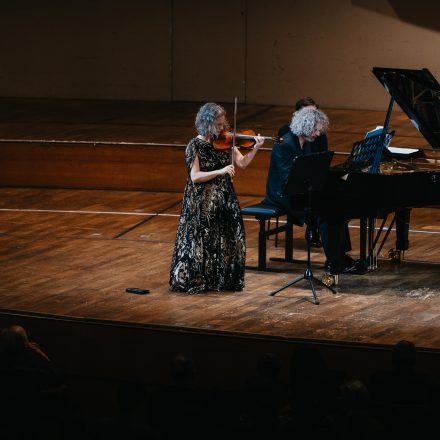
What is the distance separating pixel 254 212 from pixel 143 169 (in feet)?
10.2

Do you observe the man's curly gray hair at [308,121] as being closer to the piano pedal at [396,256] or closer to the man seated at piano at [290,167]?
the man seated at piano at [290,167]

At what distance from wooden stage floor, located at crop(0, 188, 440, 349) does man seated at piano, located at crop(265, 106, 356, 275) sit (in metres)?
0.23

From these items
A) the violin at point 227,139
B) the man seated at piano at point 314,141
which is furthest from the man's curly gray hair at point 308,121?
the violin at point 227,139

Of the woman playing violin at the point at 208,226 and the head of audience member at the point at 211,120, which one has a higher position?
the head of audience member at the point at 211,120

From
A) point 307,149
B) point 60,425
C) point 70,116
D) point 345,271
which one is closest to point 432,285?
point 345,271

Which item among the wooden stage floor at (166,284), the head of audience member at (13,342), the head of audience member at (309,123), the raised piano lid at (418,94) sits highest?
the raised piano lid at (418,94)

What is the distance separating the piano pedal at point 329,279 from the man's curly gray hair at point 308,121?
2.78 feet

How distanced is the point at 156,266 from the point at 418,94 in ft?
6.46

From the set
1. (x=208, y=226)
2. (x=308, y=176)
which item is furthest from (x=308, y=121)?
(x=208, y=226)

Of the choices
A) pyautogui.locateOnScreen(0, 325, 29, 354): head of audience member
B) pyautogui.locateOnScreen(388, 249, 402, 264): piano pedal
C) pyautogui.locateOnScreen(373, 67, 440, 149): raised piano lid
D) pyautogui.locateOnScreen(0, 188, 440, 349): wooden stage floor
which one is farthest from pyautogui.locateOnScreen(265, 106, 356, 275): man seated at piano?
pyautogui.locateOnScreen(0, 325, 29, 354): head of audience member

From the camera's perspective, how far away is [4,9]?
1328cm

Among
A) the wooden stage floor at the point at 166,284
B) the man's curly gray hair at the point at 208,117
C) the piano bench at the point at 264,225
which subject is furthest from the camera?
the piano bench at the point at 264,225

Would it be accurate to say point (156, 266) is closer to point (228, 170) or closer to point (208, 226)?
point (208, 226)

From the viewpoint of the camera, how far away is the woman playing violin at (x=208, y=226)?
23.2 feet
